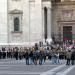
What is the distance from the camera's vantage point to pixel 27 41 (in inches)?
2630

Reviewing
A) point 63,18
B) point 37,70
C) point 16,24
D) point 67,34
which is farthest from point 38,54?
point 63,18

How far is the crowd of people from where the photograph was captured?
165 feet

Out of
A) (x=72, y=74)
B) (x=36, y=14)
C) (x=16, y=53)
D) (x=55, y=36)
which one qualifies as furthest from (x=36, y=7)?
(x=72, y=74)

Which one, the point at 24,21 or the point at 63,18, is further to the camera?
the point at 63,18

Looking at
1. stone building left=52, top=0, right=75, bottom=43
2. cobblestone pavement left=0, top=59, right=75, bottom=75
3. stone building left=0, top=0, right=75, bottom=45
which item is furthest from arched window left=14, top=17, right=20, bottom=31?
cobblestone pavement left=0, top=59, right=75, bottom=75

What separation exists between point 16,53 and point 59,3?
45.7 ft

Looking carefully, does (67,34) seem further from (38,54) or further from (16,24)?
(38,54)

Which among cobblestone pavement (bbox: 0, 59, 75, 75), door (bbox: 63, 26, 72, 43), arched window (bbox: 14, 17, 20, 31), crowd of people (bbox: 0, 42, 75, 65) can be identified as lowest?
cobblestone pavement (bbox: 0, 59, 75, 75)

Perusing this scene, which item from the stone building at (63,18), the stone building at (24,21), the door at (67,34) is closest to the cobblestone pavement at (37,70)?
the stone building at (24,21)

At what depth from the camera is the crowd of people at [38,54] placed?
165 ft

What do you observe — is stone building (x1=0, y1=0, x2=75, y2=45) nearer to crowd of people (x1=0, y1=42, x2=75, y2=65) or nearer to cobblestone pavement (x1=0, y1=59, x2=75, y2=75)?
crowd of people (x1=0, y1=42, x2=75, y2=65)

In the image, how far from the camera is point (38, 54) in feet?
166

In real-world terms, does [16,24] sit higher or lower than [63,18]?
lower

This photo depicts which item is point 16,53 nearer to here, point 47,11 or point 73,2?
point 47,11
